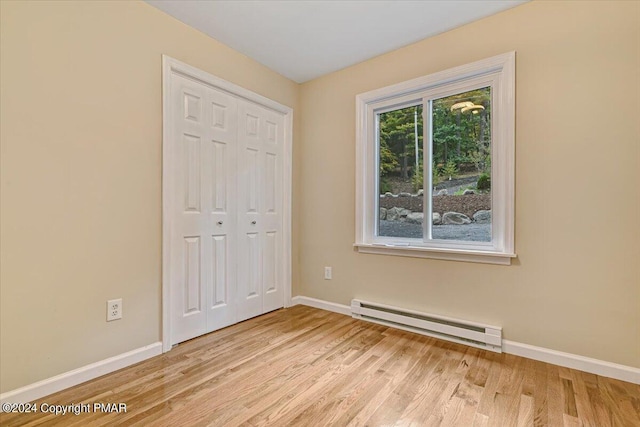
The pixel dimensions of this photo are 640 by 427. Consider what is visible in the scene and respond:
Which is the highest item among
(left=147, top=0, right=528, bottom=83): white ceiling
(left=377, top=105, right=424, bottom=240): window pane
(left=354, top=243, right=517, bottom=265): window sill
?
(left=147, top=0, right=528, bottom=83): white ceiling

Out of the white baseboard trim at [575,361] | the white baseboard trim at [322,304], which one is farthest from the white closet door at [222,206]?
the white baseboard trim at [575,361]

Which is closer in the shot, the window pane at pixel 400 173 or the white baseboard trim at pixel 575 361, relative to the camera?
the white baseboard trim at pixel 575 361

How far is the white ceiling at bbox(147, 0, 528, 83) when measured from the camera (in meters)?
2.03

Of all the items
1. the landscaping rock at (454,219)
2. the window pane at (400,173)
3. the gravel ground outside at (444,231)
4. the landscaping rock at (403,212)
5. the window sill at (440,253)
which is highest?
the window pane at (400,173)

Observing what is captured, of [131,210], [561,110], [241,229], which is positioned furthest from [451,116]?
[131,210]

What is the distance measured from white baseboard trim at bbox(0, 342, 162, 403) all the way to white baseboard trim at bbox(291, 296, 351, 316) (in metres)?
1.46

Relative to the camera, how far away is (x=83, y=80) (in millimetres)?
1731

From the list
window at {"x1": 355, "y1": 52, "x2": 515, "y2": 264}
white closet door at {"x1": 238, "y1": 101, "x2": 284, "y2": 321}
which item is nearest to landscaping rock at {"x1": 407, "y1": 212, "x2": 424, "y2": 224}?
window at {"x1": 355, "y1": 52, "x2": 515, "y2": 264}

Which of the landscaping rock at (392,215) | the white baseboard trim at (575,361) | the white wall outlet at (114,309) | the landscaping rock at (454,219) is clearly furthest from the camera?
the landscaping rock at (392,215)

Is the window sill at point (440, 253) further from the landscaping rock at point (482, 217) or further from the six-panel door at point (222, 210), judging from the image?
the six-panel door at point (222, 210)

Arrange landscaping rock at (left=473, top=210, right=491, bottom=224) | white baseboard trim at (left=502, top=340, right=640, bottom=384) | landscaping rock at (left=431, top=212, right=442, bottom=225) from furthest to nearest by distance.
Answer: landscaping rock at (left=431, top=212, right=442, bottom=225), landscaping rock at (left=473, top=210, right=491, bottom=224), white baseboard trim at (left=502, top=340, right=640, bottom=384)

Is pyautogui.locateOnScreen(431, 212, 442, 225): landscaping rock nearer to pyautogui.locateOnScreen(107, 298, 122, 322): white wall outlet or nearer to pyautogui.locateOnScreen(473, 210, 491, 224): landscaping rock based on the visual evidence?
pyautogui.locateOnScreen(473, 210, 491, 224): landscaping rock

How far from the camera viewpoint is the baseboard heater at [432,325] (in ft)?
6.92

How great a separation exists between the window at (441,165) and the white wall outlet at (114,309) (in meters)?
1.91
